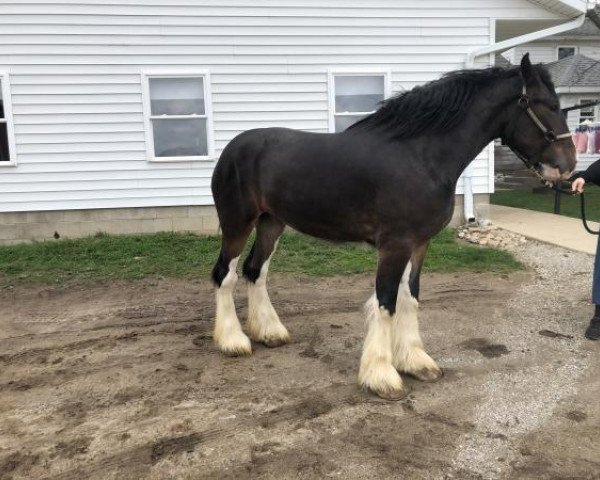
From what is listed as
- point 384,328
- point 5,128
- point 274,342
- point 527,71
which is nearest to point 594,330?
point 384,328

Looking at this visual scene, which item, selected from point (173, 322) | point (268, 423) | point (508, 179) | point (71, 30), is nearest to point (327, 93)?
point (71, 30)

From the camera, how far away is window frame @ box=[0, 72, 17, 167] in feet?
25.0

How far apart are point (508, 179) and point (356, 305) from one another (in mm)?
12946

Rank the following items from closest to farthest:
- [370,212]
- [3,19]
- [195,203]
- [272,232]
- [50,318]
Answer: [370,212], [272,232], [50,318], [3,19], [195,203]

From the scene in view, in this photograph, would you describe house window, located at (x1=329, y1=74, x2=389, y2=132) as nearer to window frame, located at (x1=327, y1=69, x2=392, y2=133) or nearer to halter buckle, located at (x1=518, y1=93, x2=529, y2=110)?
window frame, located at (x1=327, y1=69, x2=392, y2=133)

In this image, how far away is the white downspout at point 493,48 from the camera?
318 inches

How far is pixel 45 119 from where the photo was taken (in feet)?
25.6

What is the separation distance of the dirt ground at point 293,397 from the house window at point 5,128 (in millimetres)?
3732

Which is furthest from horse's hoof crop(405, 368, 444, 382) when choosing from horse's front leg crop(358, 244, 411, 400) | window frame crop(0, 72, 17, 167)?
window frame crop(0, 72, 17, 167)

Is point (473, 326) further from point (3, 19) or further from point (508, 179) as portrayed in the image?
point (508, 179)

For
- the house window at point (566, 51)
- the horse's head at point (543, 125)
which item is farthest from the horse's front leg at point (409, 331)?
the house window at point (566, 51)

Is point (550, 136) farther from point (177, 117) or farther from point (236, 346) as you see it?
point (177, 117)

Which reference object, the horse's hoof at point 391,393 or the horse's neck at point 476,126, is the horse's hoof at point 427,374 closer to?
the horse's hoof at point 391,393

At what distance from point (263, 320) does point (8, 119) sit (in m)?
6.14
